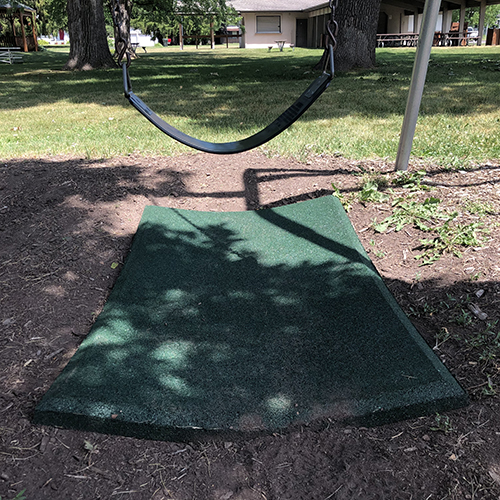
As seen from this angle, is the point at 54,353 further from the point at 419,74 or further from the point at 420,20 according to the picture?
the point at 420,20

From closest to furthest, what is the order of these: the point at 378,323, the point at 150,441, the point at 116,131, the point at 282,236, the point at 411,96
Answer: the point at 150,441 < the point at 378,323 < the point at 282,236 < the point at 411,96 < the point at 116,131

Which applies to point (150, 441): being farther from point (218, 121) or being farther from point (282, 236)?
point (218, 121)

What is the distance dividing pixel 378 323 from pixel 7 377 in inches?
75.3

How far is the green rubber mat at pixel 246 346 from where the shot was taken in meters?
2.08

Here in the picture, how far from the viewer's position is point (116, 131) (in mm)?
6336

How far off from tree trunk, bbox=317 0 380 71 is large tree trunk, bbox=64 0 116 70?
6860 millimetres

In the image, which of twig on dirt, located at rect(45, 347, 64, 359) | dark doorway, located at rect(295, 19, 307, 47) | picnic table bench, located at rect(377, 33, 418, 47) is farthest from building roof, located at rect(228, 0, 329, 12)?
twig on dirt, located at rect(45, 347, 64, 359)

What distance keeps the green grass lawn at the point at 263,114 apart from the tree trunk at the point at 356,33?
0.47 m

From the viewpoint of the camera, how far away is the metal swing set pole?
363 centimetres

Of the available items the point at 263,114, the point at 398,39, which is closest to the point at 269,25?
the point at 398,39

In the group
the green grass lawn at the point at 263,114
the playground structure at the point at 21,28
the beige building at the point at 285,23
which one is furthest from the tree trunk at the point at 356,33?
the playground structure at the point at 21,28

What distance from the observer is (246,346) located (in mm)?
2518

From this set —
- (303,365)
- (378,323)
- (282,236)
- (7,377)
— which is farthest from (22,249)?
(378,323)

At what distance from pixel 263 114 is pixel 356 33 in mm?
5548
